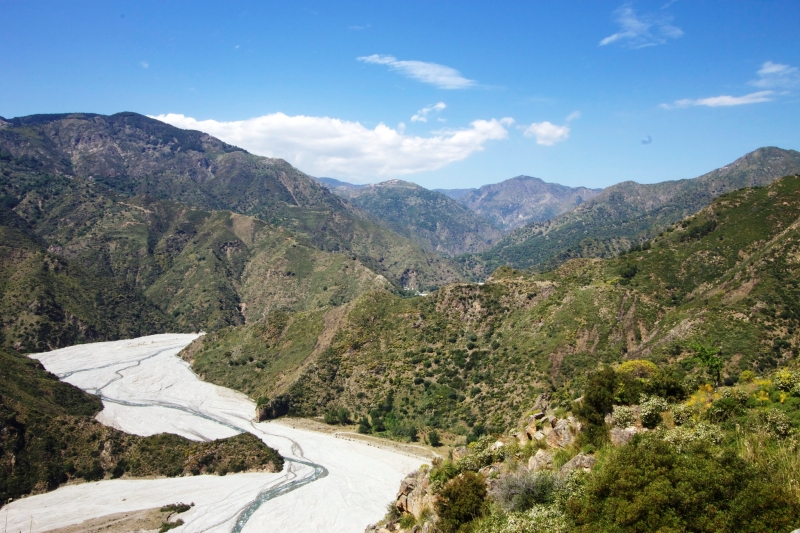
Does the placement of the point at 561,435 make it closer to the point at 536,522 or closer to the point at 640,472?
the point at 536,522

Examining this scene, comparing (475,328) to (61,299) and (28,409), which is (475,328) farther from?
(61,299)

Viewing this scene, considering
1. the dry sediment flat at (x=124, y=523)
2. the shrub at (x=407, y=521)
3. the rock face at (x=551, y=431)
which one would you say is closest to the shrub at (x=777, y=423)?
the rock face at (x=551, y=431)

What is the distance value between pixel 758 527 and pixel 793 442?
4667mm

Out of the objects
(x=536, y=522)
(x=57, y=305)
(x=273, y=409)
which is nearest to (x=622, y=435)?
(x=536, y=522)

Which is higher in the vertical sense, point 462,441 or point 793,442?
point 793,442

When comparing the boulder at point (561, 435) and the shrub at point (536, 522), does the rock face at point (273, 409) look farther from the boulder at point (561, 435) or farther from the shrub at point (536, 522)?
the shrub at point (536, 522)

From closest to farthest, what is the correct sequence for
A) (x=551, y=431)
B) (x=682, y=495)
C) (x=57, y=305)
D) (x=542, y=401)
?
1. (x=682, y=495)
2. (x=551, y=431)
3. (x=542, y=401)
4. (x=57, y=305)

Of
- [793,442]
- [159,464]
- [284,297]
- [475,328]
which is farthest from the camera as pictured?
[284,297]

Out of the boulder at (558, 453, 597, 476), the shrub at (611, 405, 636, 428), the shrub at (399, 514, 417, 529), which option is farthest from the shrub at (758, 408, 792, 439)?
the shrub at (399, 514, 417, 529)

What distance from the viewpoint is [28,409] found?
62.5m

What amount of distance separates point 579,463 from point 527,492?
8.30 ft

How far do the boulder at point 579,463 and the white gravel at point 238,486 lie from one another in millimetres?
34225

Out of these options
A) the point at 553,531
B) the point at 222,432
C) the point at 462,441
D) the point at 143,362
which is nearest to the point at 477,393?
the point at 462,441

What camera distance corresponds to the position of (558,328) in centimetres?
7206
